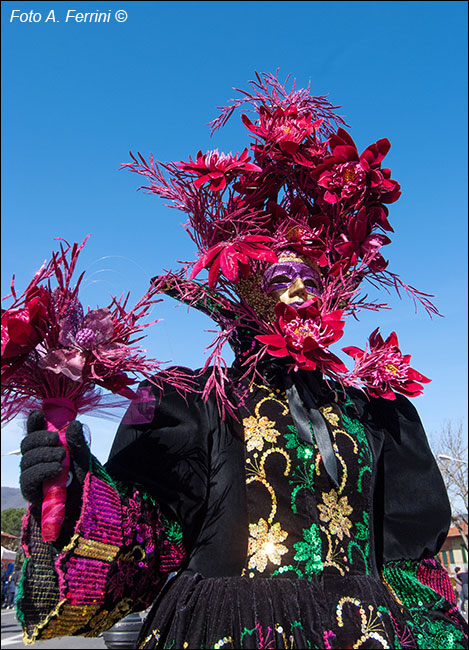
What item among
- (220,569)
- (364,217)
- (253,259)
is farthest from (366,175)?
(220,569)

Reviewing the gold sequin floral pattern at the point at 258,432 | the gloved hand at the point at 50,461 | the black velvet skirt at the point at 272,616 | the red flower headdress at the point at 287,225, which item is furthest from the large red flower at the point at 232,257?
the black velvet skirt at the point at 272,616

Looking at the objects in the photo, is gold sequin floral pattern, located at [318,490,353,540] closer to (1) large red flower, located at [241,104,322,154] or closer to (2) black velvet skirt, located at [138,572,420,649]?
(2) black velvet skirt, located at [138,572,420,649]

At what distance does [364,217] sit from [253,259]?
1.60ft

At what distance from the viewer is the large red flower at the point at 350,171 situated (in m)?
2.12

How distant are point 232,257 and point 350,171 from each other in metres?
0.64

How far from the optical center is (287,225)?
2.16m

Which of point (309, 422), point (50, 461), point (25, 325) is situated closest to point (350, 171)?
point (309, 422)

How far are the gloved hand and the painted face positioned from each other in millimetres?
895

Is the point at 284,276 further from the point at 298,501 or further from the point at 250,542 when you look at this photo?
the point at 250,542

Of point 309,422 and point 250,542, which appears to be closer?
point 250,542

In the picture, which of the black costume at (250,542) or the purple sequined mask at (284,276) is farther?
the purple sequined mask at (284,276)

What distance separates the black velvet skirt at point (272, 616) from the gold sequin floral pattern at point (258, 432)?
385 millimetres

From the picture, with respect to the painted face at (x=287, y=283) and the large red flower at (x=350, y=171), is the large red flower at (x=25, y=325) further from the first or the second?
the large red flower at (x=350, y=171)

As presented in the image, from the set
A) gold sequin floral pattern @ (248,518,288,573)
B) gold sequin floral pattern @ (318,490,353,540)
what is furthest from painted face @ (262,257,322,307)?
gold sequin floral pattern @ (248,518,288,573)
